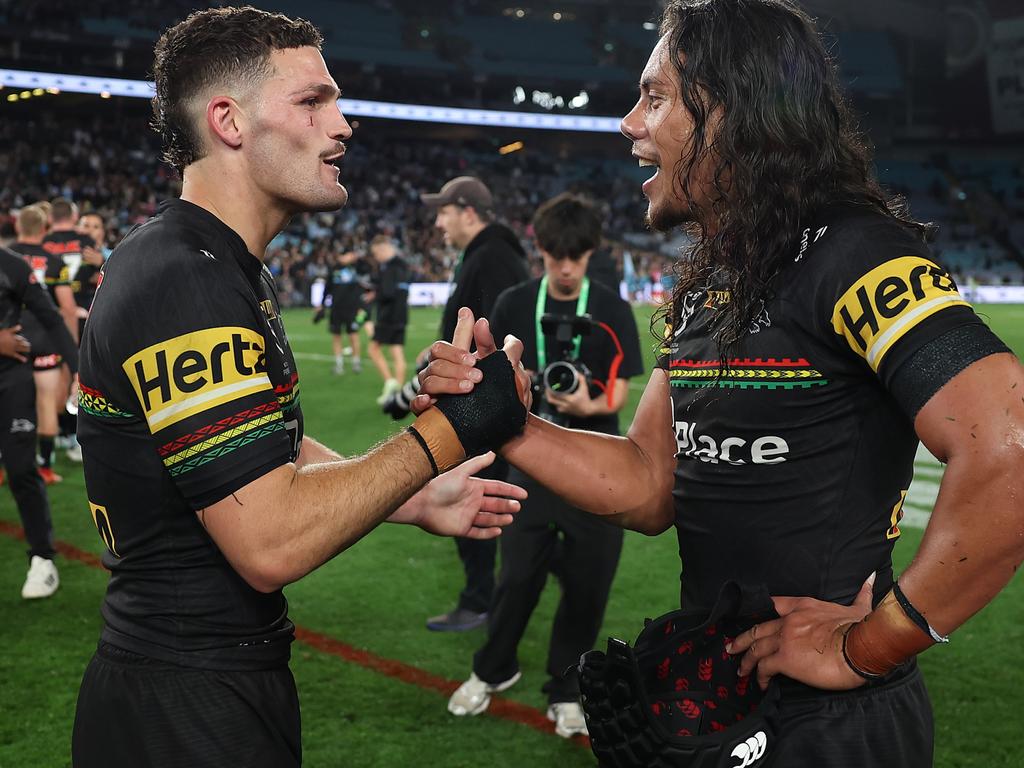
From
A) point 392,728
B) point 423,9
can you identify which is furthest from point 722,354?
point 423,9

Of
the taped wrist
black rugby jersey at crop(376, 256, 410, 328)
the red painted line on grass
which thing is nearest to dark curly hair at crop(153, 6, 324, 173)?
the taped wrist

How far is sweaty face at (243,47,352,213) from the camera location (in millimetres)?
2271

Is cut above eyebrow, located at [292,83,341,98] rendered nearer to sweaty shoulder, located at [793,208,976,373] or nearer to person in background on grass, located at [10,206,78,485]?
sweaty shoulder, located at [793,208,976,373]

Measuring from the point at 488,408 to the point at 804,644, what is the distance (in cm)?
79

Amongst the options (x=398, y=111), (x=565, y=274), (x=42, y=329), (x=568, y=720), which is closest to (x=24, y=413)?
(x=42, y=329)

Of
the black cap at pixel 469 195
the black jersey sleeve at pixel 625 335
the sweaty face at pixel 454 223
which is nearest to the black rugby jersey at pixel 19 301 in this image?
the sweaty face at pixel 454 223

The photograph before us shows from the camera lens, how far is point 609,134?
1822 inches

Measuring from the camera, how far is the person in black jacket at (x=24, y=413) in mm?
6156

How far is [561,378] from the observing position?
15.4 feet

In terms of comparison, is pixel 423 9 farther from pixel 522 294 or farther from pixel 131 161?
pixel 522 294

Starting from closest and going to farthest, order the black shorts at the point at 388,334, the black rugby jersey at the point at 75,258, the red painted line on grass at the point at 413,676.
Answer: the red painted line on grass at the point at 413,676
the black rugby jersey at the point at 75,258
the black shorts at the point at 388,334

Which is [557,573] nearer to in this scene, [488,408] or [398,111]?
[488,408]

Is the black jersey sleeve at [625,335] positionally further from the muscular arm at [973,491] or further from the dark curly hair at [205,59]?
the muscular arm at [973,491]

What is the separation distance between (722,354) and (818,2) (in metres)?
46.4
